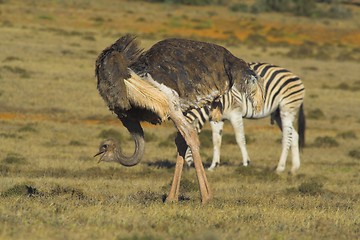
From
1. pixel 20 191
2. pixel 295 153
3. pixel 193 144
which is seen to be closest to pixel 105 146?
pixel 193 144

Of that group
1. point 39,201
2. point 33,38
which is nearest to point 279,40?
point 33,38

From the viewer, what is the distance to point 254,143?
23859 mm

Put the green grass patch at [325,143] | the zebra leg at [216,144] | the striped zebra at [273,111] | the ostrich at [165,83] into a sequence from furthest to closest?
1. the green grass patch at [325,143]
2. the striped zebra at [273,111]
3. the zebra leg at [216,144]
4. the ostrich at [165,83]

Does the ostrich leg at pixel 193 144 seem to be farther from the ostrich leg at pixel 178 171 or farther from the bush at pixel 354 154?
the bush at pixel 354 154

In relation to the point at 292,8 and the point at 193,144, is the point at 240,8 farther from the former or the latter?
the point at 193,144

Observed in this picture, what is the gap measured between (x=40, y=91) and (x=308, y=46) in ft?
86.9

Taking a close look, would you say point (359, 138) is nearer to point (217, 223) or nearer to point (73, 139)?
point (73, 139)

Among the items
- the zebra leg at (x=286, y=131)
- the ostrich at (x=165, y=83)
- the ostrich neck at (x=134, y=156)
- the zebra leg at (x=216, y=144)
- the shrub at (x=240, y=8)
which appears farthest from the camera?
the shrub at (x=240, y=8)

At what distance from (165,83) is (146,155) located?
951 cm

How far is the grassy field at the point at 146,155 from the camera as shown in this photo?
9.32 m

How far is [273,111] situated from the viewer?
2052 centimetres

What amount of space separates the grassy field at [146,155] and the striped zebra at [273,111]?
529mm

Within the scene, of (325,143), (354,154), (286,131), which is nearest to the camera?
(286,131)

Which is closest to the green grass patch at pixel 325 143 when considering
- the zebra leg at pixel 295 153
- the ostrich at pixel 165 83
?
the zebra leg at pixel 295 153
